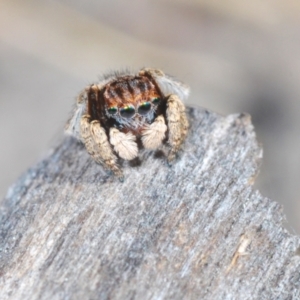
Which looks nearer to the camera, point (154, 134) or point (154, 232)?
point (154, 232)

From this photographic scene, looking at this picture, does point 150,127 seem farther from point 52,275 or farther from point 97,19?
point 97,19

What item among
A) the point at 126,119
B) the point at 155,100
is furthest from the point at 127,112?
the point at 155,100

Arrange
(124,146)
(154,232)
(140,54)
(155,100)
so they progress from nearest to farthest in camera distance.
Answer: (154,232), (124,146), (155,100), (140,54)

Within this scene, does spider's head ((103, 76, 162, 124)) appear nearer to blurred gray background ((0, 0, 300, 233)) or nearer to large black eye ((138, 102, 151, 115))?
Answer: large black eye ((138, 102, 151, 115))

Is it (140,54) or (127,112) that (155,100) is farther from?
(140,54)

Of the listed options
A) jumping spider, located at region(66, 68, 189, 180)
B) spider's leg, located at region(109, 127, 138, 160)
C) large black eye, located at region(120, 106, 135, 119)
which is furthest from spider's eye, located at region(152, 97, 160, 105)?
spider's leg, located at region(109, 127, 138, 160)

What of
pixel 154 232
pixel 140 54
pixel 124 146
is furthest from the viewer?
pixel 140 54

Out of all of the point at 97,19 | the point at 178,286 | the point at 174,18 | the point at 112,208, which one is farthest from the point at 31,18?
the point at 178,286
